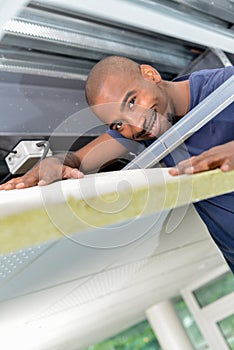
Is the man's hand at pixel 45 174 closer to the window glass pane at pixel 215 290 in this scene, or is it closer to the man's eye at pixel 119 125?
the man's eye at pixel 119 125

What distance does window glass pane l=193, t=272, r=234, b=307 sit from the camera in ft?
13.7

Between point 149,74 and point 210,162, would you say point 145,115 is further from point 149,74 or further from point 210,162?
point 210,162

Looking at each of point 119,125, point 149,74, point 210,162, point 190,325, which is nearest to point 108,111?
point 119,125

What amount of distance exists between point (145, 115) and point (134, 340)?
3.86m

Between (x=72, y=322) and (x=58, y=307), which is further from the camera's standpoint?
(x=72, y=322)

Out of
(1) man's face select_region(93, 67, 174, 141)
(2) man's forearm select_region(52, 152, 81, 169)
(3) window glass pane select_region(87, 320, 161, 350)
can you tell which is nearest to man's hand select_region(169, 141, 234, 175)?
(1) man's face select_region(93, 67, 174, 141)

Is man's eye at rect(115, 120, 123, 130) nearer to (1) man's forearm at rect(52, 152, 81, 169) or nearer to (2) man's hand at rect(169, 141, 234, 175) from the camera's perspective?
(1) man's forearm at rect(52, 152, 81, 169)

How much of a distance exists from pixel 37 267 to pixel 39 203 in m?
0.89

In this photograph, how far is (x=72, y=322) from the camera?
2586mm

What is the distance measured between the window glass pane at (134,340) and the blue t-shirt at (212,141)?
320 cm

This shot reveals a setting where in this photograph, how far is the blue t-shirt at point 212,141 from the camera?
1469 mm

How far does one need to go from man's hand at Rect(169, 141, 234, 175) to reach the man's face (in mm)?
473

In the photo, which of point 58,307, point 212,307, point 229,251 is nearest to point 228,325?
point 212,307

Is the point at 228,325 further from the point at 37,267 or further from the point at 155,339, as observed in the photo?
the point at 37,267
